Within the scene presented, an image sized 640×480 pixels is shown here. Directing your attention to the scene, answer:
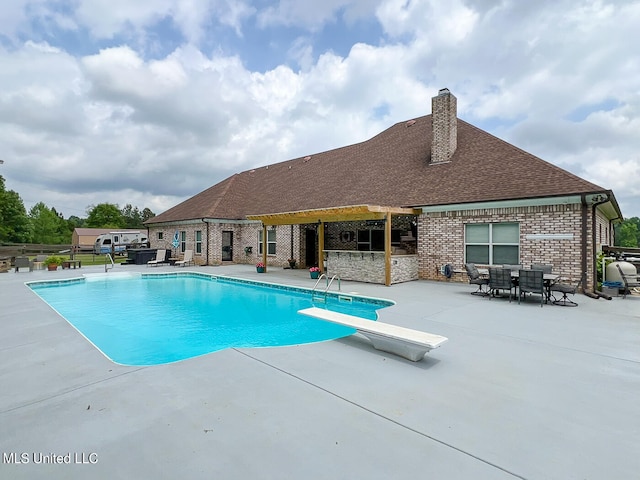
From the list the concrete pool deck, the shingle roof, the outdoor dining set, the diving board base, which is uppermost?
the shingle roof

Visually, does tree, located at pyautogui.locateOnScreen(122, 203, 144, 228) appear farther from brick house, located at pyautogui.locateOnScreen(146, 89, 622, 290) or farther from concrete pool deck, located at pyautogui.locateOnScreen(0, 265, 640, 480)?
concrete pool deck, located at pyautogui.locateOnScreen(0, 265, 640, 480)

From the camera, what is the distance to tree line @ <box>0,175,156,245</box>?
39062 mm

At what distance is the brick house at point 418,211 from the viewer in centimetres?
1000

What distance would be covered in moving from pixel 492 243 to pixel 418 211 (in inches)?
115

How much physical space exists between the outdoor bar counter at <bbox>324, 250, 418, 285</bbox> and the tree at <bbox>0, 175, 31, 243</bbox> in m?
44.2

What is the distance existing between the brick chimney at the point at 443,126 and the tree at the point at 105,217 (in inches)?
2780

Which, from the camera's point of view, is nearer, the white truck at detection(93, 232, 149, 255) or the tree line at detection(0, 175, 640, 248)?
the white truck at detection(93, 232, 149, 255)

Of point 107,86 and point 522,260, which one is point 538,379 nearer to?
point 522,260

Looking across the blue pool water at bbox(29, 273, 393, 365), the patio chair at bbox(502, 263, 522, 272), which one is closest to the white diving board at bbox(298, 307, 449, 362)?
the blue pool water at bbox(29, 273, 393, 365)

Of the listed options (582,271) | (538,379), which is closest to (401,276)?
(582,271)

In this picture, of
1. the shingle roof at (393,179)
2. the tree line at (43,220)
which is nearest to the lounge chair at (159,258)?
the shingle roof at (393,179)

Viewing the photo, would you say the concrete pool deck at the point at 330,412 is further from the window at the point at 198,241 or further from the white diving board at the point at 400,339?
the window at the point at 198,241

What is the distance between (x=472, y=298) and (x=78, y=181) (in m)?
45.9

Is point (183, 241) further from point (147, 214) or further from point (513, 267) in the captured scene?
point (147, 214)
